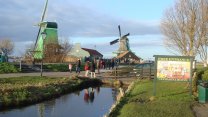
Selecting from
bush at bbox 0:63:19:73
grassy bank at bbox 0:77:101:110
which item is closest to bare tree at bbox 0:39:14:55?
bush at bbox 0:63:19:73

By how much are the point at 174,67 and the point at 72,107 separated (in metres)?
5.97

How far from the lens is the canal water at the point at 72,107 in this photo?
19.8 metres

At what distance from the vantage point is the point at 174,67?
21.3 meters

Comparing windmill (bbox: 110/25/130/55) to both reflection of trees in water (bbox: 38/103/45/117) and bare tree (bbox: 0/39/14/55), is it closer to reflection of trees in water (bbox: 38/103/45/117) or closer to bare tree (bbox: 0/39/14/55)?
bare tree (bbox: 0/39/14/55)

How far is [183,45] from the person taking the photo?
4097 cm

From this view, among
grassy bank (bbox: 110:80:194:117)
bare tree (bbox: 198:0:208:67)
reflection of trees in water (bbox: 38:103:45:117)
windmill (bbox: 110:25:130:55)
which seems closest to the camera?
grassy bank (bbox: 110:80:194:117)

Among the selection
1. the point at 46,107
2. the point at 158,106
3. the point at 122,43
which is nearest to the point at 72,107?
the point at 46,107

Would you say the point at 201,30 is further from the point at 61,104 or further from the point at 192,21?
the point at 61,104

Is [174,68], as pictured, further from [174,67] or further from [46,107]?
[46,107]

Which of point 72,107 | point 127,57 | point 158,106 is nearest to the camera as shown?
point 158,106

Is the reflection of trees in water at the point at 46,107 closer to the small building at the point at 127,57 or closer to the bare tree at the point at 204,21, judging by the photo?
the bare tree at the point at 204,21

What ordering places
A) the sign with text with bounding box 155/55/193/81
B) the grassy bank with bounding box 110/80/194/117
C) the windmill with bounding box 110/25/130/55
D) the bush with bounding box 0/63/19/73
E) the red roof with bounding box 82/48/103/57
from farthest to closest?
the red roof with bounding box 82/48/103/57 → the windmill with bounding box 110/25/130/55 → the bush with bounding box 0/63/19/73 → the sign with text with bounding box 155/55/193/81 → the grassy bank with bounding box 110/80/194/117

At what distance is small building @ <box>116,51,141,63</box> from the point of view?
113 metres

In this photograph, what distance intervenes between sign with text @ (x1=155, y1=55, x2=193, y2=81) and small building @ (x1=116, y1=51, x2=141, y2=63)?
88.8 metres
